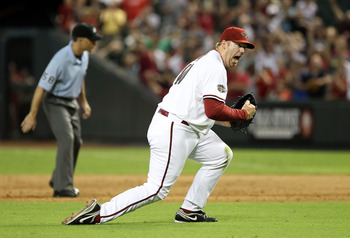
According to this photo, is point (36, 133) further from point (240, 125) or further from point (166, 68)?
point (240, 125)

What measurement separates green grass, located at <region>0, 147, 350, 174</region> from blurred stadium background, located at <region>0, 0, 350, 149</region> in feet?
2.09

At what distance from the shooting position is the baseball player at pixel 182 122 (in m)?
6.14

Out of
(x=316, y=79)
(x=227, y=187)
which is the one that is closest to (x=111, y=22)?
(x=316, y=79)

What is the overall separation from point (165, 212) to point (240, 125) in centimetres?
138

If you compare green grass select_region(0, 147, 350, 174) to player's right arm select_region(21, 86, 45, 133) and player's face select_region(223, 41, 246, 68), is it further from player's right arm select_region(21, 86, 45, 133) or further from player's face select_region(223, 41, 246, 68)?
player's face select_region(223, 41, 246, 68)

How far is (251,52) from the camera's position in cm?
1825

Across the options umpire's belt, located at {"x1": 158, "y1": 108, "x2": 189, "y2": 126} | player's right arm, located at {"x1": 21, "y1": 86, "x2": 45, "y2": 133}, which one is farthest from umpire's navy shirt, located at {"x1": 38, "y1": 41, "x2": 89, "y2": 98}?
umpire's belt, located at {"x1": 158, "y1": 108, "x2": 189, "y2": 126}

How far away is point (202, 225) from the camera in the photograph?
6.43 m

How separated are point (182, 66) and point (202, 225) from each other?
37.3 ft

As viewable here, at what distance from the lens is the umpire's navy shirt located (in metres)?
8.60

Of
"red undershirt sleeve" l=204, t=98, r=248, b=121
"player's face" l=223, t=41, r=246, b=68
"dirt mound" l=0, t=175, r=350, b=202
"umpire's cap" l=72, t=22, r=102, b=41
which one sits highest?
"player's face" l=223, t=41, r=246, b=68

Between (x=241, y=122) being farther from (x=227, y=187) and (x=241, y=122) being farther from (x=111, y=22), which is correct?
(x=111, y=22)

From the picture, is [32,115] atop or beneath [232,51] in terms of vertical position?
beneath

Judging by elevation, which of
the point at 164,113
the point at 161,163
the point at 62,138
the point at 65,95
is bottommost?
the point at 62,138
